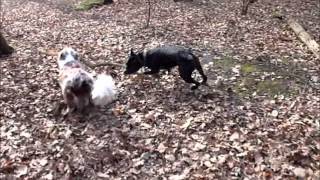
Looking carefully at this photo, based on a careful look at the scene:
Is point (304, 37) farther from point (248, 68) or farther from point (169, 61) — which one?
point (169, 61)

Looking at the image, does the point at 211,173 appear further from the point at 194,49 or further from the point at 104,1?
the point at 104,1

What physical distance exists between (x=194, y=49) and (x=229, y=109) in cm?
373

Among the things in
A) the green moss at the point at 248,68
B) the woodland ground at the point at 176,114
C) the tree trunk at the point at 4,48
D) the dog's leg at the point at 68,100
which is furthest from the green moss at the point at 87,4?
the dog's leg at the point at 68,100

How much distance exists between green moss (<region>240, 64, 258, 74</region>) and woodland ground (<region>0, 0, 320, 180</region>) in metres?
0.02

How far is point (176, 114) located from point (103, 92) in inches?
62.3

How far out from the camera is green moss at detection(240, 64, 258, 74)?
920 cm

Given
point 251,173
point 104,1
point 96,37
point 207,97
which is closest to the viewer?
point 251,173

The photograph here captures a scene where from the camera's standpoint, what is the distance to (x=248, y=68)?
938 cm

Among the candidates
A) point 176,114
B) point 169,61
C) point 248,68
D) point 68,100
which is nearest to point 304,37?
point 248,68

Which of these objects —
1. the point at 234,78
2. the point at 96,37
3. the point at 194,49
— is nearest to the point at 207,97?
the point at 234,78

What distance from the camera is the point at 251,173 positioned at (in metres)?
5.70

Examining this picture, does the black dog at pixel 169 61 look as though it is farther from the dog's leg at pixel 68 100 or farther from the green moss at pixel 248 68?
the dog's leg at pixel 68 100

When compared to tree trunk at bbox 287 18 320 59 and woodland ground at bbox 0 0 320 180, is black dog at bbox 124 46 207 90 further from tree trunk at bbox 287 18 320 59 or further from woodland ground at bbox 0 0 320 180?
tree trunk at bbox 287 18 320 59

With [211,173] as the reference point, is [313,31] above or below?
below
